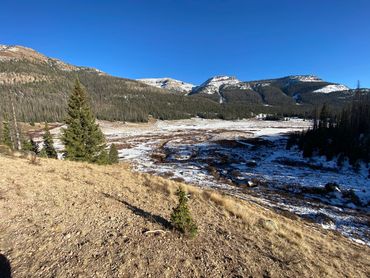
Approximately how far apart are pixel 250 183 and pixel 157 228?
2640 centimetres

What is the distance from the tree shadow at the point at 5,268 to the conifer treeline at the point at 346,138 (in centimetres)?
5294

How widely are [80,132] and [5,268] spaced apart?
2112 cm

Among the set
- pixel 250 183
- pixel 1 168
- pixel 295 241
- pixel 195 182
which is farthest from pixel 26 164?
pixel 250 183

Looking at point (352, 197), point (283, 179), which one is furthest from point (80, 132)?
point (352, 197)

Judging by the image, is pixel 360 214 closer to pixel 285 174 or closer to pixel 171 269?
pixel 285 174

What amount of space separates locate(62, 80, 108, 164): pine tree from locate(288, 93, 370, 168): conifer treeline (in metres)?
44.3

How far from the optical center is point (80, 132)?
26.1m

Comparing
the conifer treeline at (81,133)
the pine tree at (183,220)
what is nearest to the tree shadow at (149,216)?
the pine tree at (183,220)

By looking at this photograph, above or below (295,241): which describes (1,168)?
above

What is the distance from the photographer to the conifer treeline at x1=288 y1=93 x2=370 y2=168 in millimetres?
51594

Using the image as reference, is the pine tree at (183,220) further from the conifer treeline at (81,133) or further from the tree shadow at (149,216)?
the conifer treeline at (81,133)

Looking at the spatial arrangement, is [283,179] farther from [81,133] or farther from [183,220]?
[183,220]

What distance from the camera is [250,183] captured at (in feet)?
111

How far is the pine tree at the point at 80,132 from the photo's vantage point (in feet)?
84.5
